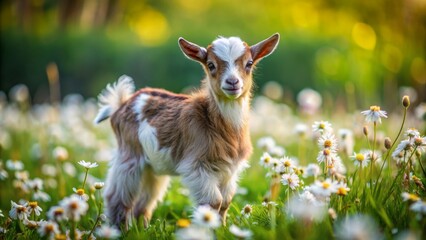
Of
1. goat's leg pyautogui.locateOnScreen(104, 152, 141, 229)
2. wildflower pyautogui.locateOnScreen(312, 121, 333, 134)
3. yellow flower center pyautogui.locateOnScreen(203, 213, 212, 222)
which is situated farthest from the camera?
goat's leg pyautogui.locateOnScreen(104, 152, 141, 229)

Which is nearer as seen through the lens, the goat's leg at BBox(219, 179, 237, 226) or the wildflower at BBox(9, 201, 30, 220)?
the wildflower at BBox(9, 201, 30, 220)

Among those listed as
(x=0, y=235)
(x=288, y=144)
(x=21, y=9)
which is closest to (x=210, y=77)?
(x=0, y=235)

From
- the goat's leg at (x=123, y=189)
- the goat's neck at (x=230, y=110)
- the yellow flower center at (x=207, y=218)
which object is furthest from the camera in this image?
the goat's leg at (x=123, y=189)

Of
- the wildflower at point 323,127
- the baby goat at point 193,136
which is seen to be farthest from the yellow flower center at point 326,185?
the baby goat at point 193,136

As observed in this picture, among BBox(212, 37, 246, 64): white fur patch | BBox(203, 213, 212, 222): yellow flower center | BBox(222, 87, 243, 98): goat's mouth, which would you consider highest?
BBox(212, 37, 246, 64): white fur patch

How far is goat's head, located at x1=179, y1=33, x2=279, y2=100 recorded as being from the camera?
3820 mm

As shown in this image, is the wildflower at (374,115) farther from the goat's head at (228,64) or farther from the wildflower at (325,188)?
the goat's head at (228,64)

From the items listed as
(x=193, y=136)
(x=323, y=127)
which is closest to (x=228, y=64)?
(x=193, y=136)

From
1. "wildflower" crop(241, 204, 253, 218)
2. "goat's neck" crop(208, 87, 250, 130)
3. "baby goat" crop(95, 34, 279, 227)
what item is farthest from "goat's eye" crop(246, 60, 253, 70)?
"wildflower" crop(241, 204, 253, 218)

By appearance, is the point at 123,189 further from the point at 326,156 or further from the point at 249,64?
the point at 326,156

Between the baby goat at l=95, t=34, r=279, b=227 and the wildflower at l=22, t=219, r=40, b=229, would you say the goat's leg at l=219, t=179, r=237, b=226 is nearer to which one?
the baby goat at l=95, t=34, r=279, b=227

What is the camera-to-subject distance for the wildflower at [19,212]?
3459 millimetres

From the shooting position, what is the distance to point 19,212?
349cm

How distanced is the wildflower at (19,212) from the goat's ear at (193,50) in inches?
65.8
